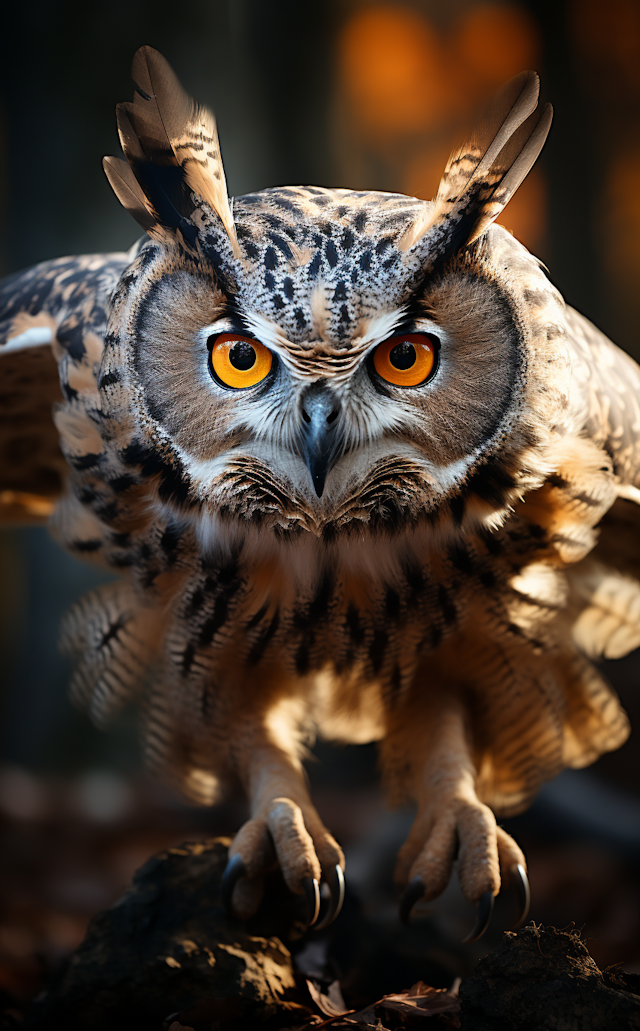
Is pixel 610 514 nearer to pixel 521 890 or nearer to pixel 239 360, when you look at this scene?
pixel 521 890

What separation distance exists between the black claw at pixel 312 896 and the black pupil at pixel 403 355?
0.78 metres

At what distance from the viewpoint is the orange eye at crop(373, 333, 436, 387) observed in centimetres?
87

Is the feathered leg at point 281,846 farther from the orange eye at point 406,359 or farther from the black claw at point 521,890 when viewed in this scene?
the orange eye at point 406,359

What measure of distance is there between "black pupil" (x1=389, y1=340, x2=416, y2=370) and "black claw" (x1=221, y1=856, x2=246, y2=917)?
0.81 m

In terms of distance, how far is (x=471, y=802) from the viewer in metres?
1.21

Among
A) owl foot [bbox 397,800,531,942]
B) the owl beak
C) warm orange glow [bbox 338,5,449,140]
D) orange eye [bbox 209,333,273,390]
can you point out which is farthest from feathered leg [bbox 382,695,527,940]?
warm orange glow [bbox 338,5,449,140]

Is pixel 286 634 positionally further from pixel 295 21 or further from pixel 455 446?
pixel 295 21

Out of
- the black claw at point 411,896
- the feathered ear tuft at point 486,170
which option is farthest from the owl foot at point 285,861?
the feathered ear tuft at point 486,170

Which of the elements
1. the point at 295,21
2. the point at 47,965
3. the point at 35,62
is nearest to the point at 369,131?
the point at 295,21

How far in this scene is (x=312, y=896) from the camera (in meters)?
1.07

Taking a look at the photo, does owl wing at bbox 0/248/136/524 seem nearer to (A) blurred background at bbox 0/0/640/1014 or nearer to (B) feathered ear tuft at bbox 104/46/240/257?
(B) feathered ear tuft at bbox 104/46/240/257

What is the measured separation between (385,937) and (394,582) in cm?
77

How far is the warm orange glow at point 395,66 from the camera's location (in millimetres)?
1452

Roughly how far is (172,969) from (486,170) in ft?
3.91
